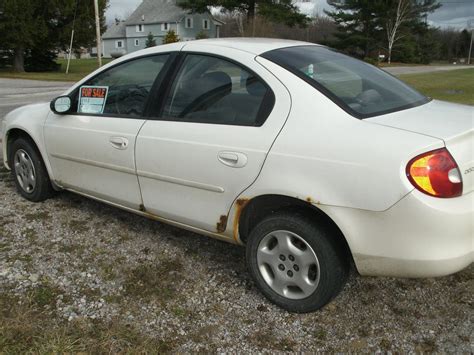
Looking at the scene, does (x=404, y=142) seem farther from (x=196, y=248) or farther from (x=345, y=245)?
(x=196, y=248)

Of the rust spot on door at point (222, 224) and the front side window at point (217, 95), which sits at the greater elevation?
the front side window at point (217, 95)

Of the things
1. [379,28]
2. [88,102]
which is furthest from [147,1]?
[88,102]

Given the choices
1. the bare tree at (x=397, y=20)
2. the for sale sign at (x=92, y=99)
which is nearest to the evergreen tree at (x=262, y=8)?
the bare tree at (x=397, y=20)

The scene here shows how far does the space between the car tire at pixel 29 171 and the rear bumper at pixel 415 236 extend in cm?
306

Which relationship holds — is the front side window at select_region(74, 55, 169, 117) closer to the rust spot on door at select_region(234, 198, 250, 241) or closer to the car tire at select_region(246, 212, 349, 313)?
the rust spot on door at select_region(234, 198, 250, 241)

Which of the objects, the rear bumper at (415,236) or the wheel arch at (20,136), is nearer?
the rear bumper at (415,236)

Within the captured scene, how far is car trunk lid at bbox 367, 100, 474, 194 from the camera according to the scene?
2234 mm

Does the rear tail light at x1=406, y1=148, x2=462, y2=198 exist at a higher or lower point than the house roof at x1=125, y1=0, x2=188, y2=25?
lower

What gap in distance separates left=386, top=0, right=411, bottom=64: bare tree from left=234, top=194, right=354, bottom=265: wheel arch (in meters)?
53.5

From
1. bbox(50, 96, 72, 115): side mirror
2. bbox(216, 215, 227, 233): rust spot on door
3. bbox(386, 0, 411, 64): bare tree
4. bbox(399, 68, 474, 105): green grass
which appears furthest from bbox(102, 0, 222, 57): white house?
bbox(216, 215, 227, 233): rust spot on door

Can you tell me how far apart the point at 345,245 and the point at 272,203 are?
1.58 feet

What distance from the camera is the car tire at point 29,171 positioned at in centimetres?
425

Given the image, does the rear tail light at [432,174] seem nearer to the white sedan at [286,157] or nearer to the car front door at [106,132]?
the white sedan at [286,157]

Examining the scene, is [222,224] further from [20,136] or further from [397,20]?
[397,20]
